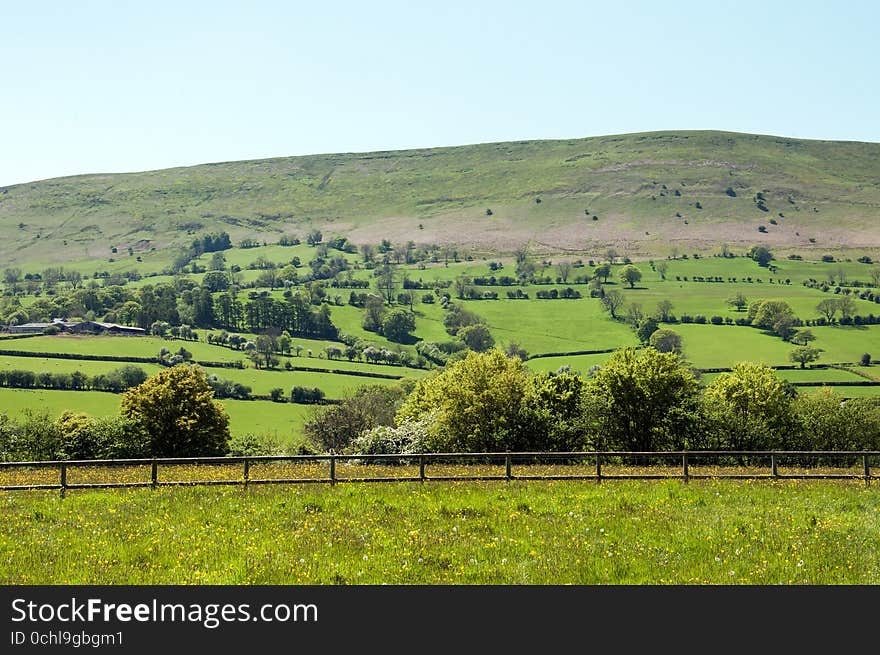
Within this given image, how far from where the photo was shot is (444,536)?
2352cm

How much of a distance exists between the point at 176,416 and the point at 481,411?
26.3m

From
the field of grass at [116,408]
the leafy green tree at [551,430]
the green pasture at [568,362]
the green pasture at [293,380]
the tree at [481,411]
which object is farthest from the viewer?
the green pasture at [568,362]

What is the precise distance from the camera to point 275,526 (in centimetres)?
2469

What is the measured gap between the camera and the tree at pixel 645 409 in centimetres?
6419

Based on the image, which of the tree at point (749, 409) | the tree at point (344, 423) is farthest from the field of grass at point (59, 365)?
the tree at point (749, 409)

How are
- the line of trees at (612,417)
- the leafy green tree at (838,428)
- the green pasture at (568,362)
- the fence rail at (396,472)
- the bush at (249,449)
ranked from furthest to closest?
the green pasture at (568,362) → the bush at (249,449) → the leafy green tree at (838,428) → the line of trees at (612,417) → the fence rail at (396,472)

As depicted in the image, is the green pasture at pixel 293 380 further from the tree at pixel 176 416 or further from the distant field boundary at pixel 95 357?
the tree at pixel 176 416

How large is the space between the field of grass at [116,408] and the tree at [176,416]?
1827 inches

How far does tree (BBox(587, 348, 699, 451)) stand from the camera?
2527 inches

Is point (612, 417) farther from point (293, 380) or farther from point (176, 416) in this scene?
point (293, 380)

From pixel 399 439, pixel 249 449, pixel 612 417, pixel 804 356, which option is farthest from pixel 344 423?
pixel 804 356

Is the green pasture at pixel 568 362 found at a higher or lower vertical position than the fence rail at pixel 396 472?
lower
